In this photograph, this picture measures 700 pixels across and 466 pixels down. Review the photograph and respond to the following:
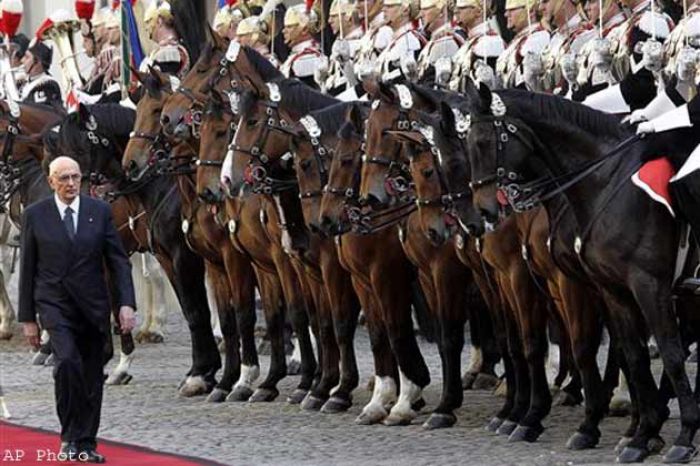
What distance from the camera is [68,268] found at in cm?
1432

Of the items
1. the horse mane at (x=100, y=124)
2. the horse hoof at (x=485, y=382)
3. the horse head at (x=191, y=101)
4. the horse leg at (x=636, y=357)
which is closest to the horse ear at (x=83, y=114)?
the horse mane at (x=100, y=124)

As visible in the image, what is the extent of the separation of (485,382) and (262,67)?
2956 mm

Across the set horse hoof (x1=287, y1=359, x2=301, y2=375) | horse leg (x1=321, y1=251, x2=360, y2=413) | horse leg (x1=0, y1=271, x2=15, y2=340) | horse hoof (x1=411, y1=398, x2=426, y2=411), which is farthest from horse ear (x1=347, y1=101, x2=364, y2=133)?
horse leg (x1=0, y1=271, x2=15, y2=340)

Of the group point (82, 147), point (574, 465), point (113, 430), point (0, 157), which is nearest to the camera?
point (574, 465)

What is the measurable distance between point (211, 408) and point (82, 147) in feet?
8.86

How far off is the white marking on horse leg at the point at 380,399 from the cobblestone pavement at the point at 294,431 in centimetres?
16

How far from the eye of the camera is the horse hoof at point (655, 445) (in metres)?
14.4

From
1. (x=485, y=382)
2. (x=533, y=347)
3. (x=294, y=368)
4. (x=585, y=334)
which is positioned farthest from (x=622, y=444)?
(x=294, y=368)

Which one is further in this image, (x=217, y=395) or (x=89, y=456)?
(x=217, y=395)

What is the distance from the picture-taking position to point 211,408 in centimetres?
1806

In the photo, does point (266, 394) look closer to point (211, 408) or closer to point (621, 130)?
point (211, 408)

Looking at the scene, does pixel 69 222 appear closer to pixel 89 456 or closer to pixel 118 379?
pixel 89 456

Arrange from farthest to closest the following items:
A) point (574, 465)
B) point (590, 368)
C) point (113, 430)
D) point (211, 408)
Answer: point (211, 408)
point (113, 430)
point (590, 368)
point (574, 465)

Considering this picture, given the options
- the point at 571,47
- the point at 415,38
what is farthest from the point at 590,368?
the point at 415,38
